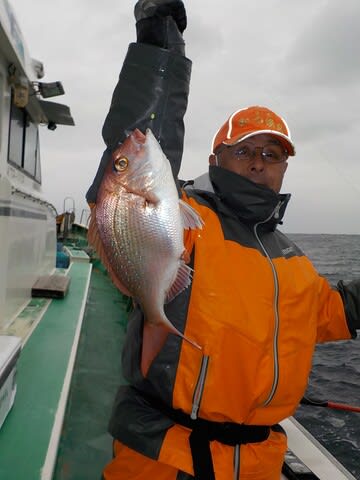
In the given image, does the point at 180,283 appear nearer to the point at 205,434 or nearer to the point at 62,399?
the point at 205,434

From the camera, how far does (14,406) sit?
251 cm

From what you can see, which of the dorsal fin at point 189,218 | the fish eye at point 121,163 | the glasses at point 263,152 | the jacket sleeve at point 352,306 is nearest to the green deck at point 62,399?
the dorsal fin at point 189,218

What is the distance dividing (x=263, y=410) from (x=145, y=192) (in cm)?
106

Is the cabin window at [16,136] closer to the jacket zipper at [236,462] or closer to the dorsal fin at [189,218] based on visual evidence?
the dorsal fin at [189,218]

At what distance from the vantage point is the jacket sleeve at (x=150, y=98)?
5.40 feet

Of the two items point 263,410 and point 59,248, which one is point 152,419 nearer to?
point 263,410

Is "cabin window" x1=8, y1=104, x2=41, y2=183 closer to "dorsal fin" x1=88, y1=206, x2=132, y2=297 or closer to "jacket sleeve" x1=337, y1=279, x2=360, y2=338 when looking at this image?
"dorsal fin" x1=88, y1=206, x2=132, y2=297

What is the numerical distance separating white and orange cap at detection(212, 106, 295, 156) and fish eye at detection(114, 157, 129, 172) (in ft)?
2.94

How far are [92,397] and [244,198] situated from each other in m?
2.32

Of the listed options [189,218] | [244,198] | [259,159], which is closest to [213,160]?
[259,159]

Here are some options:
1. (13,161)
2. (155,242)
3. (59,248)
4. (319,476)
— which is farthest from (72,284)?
(155,242)

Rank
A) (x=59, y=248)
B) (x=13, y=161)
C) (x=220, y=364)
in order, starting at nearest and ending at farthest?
(x=220, y=364)
(x=13, y=161)
(x=59, y=248)

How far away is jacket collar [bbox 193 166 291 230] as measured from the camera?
201cm

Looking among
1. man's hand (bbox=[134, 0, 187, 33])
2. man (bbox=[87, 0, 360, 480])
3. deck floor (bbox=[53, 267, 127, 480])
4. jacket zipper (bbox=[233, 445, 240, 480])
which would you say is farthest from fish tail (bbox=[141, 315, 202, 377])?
deck floor (bbox=[53, 267, 127, 480])
